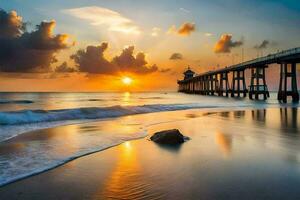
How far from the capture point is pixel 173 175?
666 cm

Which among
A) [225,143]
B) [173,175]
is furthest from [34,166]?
[225,143]

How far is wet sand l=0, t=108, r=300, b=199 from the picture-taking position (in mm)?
5441

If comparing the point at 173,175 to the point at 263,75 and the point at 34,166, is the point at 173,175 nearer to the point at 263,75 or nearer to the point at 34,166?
the point at 34,166

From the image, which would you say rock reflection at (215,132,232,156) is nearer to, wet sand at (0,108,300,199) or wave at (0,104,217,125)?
wet sand at (0,108,300,199)

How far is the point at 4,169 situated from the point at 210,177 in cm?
489

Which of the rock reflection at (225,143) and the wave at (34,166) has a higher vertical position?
the wave at (34,166)

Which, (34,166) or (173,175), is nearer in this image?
(173,175)

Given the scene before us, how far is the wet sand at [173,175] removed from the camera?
5441mm

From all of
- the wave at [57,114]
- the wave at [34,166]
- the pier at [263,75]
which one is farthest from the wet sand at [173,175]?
the pier at [263,75]

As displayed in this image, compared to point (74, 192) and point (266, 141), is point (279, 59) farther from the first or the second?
point (74, 192)

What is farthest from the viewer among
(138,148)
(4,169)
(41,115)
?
(41,115)

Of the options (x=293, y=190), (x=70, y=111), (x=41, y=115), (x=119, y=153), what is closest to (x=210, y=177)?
(x=293, y=190)

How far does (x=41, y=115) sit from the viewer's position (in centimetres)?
2198

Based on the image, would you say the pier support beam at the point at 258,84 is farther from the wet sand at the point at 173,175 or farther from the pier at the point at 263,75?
the wet sand at the point at 173,175
